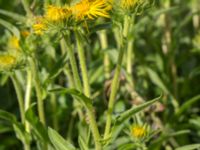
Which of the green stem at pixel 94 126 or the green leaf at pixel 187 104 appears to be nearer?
the green stem at pixel 94 126

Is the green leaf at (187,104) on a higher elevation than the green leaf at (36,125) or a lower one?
lower

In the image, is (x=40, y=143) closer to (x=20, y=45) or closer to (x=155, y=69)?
(x=20, y=45)

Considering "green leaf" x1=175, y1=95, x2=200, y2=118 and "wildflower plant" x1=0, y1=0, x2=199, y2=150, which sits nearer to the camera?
"wildflower plant" x1=0, y1=0, x2=199, y2=150

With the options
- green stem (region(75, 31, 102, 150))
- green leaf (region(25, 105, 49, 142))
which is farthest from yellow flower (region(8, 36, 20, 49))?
green stem (region(75, 31, 102, 150))

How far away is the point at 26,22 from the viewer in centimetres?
176

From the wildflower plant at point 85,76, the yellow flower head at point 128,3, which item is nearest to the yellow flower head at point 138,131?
the wildflower plant at point 85,76

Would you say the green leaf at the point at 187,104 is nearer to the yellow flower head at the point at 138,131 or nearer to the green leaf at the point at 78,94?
the yellow flower head at the point at 138,131

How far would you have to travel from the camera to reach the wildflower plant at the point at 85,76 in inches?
54.5

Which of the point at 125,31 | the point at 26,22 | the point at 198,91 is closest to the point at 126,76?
the point at 198,91

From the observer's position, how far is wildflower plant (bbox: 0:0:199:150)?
1.38 m

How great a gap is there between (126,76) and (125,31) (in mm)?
822

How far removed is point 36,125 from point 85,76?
0.37m

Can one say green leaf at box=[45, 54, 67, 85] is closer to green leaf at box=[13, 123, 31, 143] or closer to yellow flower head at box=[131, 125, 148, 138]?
green leaf at box=[13, 123, 31, 143]

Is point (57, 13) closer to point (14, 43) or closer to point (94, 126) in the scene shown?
point (94, 126)
